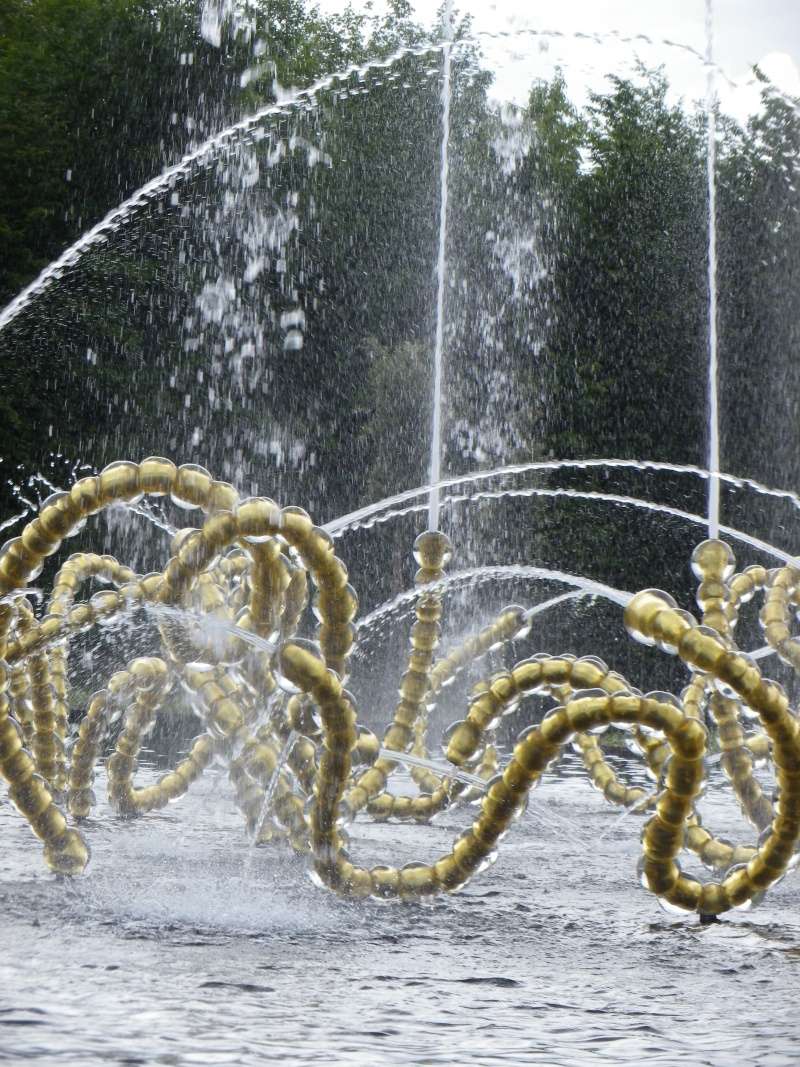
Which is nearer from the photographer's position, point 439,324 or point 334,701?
point 334,701

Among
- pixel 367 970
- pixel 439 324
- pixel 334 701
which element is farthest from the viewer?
pixel 439 324

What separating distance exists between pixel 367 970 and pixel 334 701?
748mm

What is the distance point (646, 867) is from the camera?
4.48 meters

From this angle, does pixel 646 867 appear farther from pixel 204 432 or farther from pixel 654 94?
pixel 654 94

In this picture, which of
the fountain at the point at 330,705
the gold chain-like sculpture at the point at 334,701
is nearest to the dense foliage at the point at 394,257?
the fountain at the point at 330,705

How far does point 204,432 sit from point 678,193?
7969mm

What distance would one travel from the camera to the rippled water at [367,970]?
3395 millimetres

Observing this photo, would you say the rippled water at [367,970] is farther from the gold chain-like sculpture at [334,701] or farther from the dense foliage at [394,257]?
the dense foliage at [394,257]

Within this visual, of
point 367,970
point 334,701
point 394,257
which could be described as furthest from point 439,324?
point 394,257

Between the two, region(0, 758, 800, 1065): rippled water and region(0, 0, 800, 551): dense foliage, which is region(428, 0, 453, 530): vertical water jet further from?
region(0, 0, 800, 551): dense foliage

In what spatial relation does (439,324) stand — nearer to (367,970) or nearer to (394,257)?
(367,970)

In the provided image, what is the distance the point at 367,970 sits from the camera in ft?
13.5

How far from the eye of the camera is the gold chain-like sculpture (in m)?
4.34

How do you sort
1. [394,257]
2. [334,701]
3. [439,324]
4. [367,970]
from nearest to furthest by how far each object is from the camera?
[367,970]
[334,701]
[439,324]
[394,257]
